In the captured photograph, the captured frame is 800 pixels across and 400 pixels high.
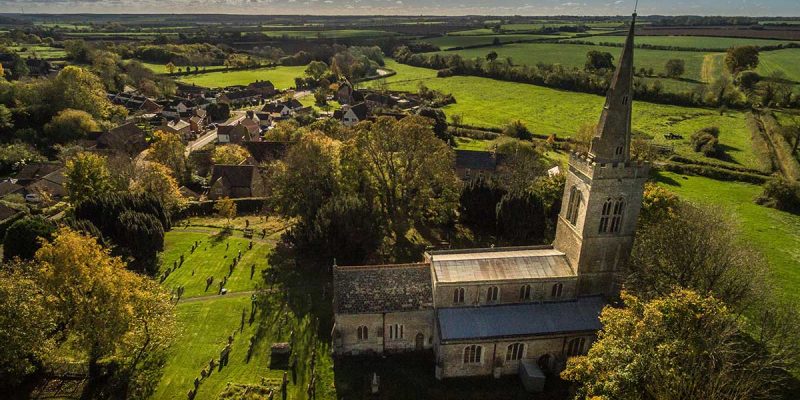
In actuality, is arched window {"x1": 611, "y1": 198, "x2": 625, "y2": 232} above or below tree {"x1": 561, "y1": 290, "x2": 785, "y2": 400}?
above

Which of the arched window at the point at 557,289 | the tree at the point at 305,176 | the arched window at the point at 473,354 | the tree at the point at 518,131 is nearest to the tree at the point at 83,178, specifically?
the tree at the point at 305,176

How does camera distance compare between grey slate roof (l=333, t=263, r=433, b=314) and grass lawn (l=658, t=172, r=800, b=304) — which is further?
grass lawn (l=658, t=172, r=800, b=304)

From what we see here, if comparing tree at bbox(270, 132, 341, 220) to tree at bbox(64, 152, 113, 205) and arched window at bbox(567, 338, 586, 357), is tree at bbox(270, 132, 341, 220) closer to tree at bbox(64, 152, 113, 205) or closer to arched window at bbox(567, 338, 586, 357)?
tree at bbox(64, 152, 113, 205)

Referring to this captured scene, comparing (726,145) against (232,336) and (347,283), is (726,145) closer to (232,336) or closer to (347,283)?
(347,283)

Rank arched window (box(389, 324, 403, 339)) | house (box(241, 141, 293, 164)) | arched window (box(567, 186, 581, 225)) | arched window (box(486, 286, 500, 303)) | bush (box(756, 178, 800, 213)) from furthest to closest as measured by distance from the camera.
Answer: house (box(241, 141, 293, 164))
bush (box(756, 178, 800, 213))
arched window (box(567, 186, 581, 225))
arched window (box(389, 324, 403, 339))
arched window (box(486, 286, 500, 303))

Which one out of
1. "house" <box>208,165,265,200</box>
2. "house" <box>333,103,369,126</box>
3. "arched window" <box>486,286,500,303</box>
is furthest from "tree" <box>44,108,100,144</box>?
"arched window" <box>486,286,500,303</box>

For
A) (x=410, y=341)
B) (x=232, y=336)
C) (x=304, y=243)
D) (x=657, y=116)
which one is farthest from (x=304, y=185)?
(x=657, y=116)

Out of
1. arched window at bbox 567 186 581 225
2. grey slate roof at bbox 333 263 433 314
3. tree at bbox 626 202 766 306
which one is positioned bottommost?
grey slate roof at bbox 333 263 433 314
